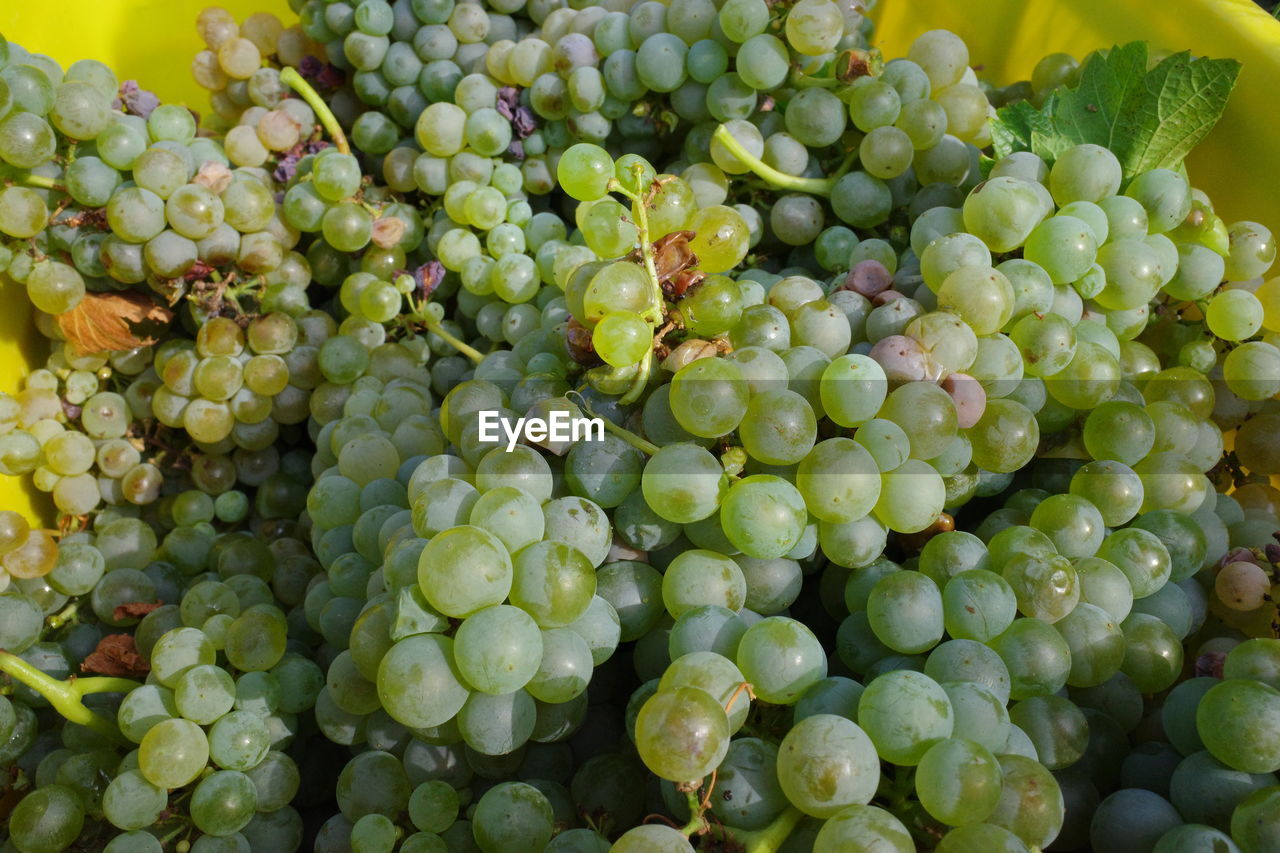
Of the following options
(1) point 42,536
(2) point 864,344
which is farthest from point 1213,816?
(1) point 42,536

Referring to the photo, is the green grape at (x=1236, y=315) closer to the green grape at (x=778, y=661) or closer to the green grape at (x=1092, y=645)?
the green grape at (x=1092, y=645)

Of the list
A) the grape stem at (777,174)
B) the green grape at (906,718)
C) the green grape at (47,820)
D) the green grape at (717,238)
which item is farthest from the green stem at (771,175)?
the green grape at (47,820)

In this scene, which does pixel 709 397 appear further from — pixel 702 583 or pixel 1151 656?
pixel 1151 656

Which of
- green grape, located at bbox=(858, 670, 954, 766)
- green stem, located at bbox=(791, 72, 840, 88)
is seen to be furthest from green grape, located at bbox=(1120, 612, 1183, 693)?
green stem, located at bbox=(791, 72, 840, 88)

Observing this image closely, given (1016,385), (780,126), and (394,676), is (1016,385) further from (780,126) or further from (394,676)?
(394,676)

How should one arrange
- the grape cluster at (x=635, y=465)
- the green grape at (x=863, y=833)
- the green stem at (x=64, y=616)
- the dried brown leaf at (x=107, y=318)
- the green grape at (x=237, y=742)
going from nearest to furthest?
the green grape at (x=863, y=833) < the grape cluster at (x=635, y=465) < the green grape at (x=237, y=742) < the green stem at (x=64, y=616) < the dried brown leaf at (x=107, y=318)

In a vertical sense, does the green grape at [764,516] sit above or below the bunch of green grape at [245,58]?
above

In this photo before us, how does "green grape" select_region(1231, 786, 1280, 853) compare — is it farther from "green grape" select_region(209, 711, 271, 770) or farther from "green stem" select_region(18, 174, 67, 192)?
"green stem" select_region(18, 174, 67, 192)
